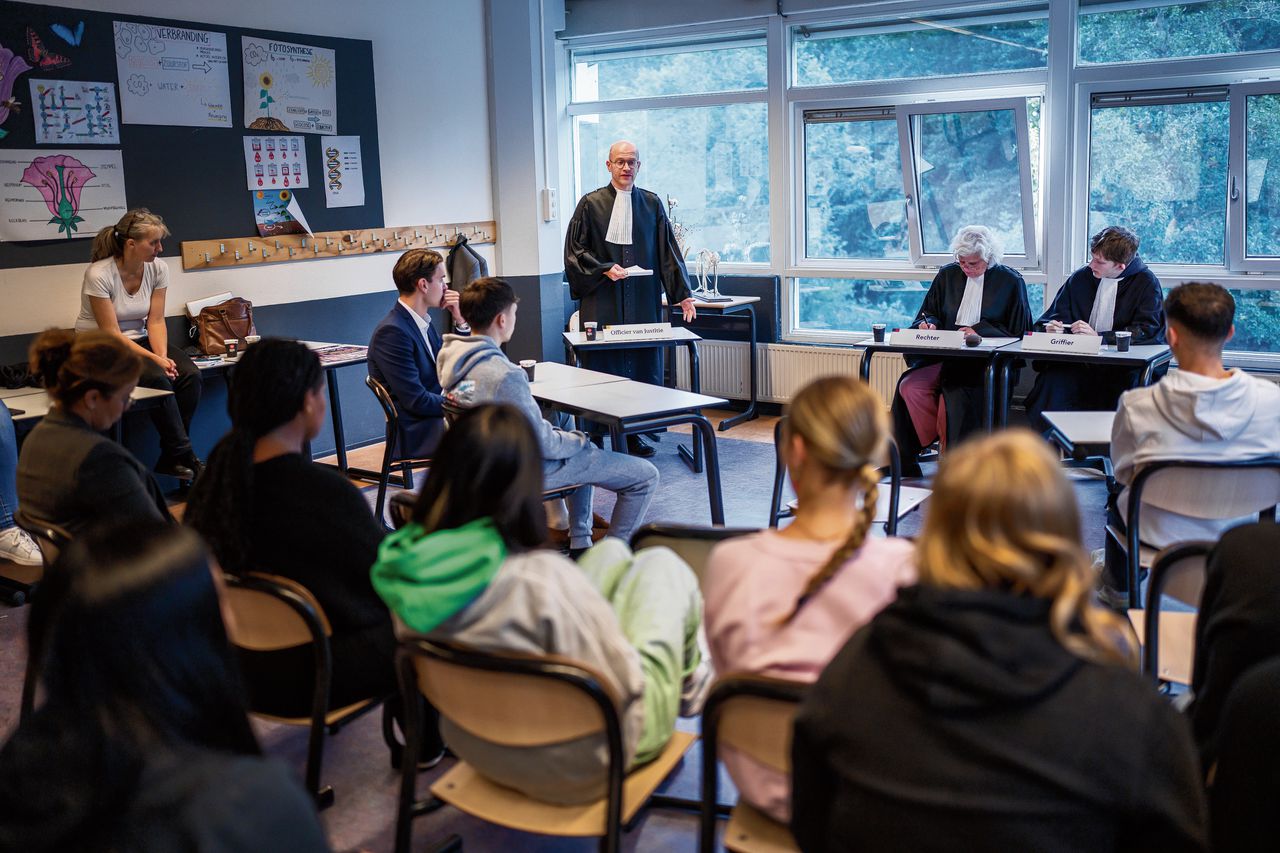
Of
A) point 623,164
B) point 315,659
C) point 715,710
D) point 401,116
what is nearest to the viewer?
point 715,710

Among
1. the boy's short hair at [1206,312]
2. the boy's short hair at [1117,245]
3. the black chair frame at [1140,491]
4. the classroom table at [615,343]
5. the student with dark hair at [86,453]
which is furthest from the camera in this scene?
the classroom table at [615,343]

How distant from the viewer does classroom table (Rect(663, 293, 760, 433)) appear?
6402 mm

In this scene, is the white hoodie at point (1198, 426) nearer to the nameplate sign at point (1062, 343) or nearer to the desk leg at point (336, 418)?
the nameplate sign at point (1062, 343)

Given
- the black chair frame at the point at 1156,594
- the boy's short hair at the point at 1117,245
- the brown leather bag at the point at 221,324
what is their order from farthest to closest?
the brown leather bag at the point at 221,324
the boy's short hair at the point at 1117,245
the black chair frame at the point at 1156,594

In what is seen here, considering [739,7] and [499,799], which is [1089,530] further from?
[739,7]

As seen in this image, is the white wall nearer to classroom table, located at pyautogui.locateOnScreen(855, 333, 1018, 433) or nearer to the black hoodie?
classroom table, located at pyautogui.locateOnScreen(855, 333, 1018, 433)

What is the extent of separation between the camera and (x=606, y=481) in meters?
3.80

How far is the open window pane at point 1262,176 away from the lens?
5.23m

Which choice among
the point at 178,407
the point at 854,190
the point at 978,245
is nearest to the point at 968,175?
the point at 854,190

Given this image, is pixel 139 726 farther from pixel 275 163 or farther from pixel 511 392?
pixel 275 163

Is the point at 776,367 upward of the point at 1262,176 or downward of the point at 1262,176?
downward

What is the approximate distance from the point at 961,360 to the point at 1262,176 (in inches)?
66.6

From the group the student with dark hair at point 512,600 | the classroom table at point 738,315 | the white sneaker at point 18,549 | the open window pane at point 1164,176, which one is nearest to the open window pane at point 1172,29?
the open window pane at point 1164,176

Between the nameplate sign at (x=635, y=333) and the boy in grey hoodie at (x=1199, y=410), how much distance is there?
8.86 feet
